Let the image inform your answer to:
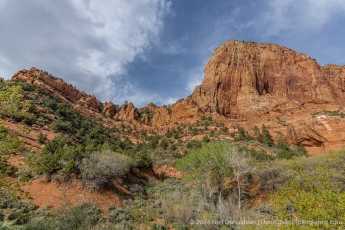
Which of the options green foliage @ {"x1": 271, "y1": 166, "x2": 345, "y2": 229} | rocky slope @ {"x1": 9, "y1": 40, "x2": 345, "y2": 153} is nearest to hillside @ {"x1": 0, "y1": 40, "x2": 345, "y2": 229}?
green foliage @ {"x1": 271, "y1": 166, "x2": 345, "y2": 229}

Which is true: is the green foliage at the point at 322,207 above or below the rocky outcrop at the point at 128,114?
below

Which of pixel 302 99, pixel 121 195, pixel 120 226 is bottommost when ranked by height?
pixel 120 226

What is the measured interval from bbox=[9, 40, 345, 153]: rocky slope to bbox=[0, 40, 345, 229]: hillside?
1.22 ft

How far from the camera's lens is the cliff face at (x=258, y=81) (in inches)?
2454

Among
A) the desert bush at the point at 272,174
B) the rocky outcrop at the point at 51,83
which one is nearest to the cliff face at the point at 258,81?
the rocky outcrop at the point at 51,83

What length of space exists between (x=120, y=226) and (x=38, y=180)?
24.7 feet

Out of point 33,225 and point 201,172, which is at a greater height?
point 201,172

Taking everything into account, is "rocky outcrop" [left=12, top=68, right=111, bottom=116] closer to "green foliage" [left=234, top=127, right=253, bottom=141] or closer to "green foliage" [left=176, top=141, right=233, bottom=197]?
"green foliage" [left=176, top=141, right=233, bottom=197]

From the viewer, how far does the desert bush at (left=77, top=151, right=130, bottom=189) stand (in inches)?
548

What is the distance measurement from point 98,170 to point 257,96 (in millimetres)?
59864

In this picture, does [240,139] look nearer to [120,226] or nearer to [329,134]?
[329,134]

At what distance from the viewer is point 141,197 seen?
615 inches

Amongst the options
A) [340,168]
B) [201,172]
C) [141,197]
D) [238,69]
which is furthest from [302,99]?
[141,197]

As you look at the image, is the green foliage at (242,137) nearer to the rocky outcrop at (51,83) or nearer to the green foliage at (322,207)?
the green foliage at (322,207)
